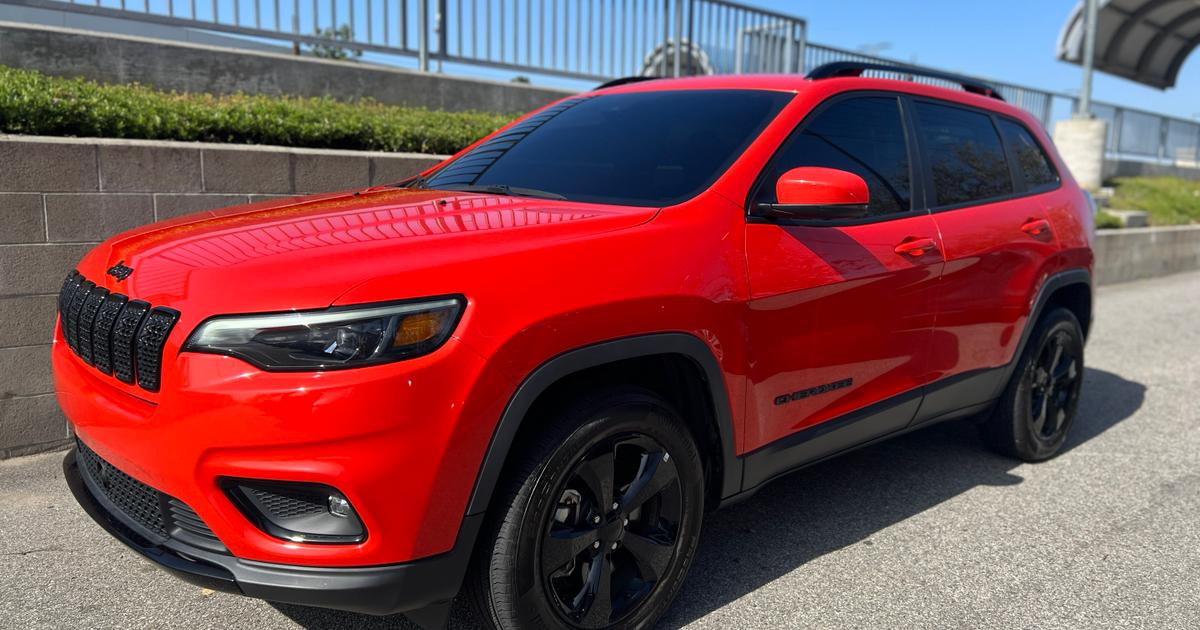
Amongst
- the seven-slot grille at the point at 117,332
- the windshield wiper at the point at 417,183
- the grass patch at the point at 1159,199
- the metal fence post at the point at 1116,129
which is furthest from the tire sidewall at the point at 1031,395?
the metal fence post at the point at 1116,129

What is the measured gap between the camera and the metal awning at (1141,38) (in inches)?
672

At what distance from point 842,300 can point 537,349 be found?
136cm

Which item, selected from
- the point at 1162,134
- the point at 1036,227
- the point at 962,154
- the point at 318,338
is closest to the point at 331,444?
the point at 318,338

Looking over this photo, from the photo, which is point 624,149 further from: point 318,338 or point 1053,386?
point 1053,386

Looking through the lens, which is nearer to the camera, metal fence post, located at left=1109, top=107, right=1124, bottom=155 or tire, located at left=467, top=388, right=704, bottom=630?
tire, located at left=467, top=388, right=704, bottom=630

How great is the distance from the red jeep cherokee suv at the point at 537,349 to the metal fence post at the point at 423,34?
465cm

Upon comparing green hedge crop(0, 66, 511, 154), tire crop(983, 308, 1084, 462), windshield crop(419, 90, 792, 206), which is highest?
green hedge crop(0, 66, 511, 154)

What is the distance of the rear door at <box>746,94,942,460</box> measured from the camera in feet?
9.79

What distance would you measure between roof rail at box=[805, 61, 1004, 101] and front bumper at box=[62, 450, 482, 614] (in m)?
2.33

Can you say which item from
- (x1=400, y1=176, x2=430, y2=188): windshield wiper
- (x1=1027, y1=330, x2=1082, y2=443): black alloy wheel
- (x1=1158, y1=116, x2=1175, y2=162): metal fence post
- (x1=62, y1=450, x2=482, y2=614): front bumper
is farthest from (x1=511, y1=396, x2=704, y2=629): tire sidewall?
(x1=1158, y1=116, x2=1175, y2=162): metal fence post

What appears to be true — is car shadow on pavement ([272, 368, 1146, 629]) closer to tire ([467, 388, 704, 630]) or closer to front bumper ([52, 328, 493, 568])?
tire ([467, 388, 704, 630])

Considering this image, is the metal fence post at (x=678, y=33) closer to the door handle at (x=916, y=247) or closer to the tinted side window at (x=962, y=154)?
the tinted side window at (x=962, y=154)

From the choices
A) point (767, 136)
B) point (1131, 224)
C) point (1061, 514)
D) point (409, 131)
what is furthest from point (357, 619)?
point (1131, 224)

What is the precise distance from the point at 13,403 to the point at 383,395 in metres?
3.04
